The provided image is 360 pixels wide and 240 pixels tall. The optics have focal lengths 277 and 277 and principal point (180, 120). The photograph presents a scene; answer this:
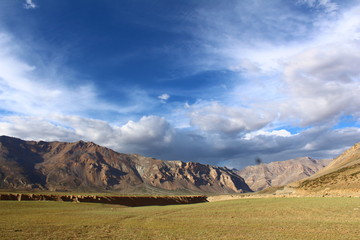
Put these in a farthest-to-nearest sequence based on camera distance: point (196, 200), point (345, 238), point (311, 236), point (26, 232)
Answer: point (196, 200), point (26, 232), point (311, 236), point (345, 238)

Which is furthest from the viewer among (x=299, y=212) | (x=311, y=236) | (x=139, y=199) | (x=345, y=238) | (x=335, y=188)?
(x=139, y=199)

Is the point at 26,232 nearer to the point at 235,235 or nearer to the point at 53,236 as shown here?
the point at 53,236

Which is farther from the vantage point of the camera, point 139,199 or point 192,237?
point 139,199

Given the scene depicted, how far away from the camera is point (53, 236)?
937 inches

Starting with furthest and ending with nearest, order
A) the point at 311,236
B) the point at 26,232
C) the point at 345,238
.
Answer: the point at 26,232
the point at 311,236
the point at 345,238

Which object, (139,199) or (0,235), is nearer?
(0,235)

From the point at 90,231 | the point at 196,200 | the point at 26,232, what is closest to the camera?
the point at 26,232

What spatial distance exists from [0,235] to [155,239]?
43.8 ft

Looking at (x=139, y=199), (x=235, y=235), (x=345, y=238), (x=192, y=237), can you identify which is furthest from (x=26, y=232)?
(x=139, y=199)

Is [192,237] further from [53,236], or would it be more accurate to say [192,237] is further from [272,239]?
[53,236]

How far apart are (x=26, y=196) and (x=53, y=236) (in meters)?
88.3

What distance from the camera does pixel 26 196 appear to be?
9850cm

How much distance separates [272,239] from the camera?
2184cm

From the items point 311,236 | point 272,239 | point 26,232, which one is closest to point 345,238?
point 311,236
